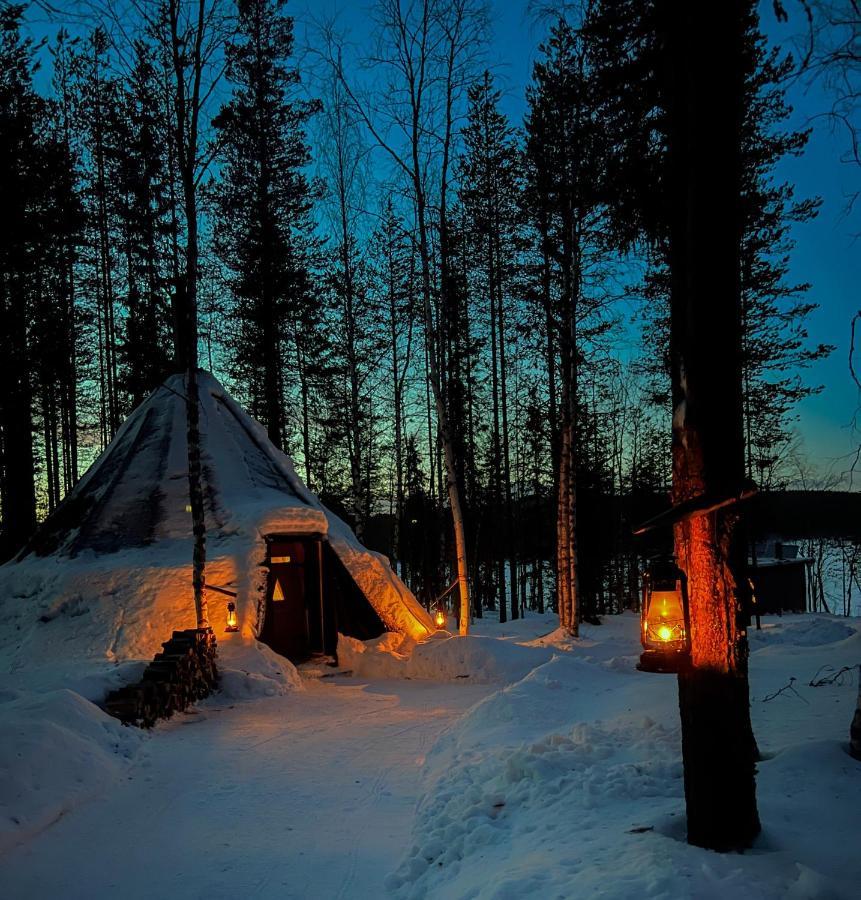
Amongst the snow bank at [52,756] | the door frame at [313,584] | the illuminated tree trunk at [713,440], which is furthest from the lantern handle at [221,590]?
the illuminated tree trunk at [713,440]

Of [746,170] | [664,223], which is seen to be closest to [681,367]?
[664,223]

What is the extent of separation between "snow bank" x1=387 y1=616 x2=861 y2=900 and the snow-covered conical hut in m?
5.97

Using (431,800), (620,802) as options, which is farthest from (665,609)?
(431,800)

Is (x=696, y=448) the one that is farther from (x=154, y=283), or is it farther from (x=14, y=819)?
(x=154, y=283)

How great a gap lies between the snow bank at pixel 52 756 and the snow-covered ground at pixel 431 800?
2cm

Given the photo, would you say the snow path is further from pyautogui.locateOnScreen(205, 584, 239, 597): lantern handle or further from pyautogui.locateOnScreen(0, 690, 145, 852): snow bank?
pyautogui.locateOnScreen(205, 584, 239, 597): lantern handle

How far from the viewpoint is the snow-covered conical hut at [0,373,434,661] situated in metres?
11.0

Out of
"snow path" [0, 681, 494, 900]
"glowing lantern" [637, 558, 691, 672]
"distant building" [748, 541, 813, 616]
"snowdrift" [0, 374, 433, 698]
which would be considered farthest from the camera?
"distant building" [748, 541, 813, 616]

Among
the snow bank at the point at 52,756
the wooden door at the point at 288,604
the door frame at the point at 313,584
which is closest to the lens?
the snow bank at the point at 52,756

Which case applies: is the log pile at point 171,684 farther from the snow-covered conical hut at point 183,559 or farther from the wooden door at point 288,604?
the wooden door at point 288,604

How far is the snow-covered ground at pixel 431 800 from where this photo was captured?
3.04m

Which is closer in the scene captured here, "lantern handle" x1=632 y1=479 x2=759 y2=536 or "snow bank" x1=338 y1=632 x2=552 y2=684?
"lantern handle" x1=632 y1=479 x2=759 y2=536

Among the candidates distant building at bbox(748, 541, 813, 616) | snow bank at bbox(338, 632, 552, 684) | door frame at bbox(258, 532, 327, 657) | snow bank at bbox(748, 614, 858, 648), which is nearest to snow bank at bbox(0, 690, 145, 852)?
snow bank at bbox(338, 632, 552, 684)

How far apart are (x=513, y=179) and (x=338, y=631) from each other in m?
11.8
